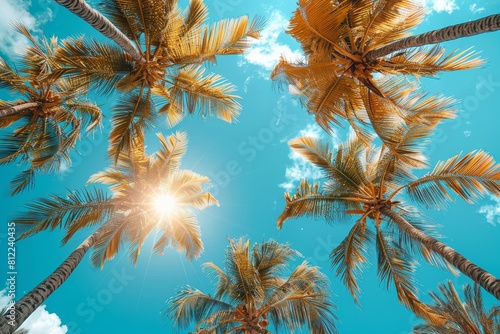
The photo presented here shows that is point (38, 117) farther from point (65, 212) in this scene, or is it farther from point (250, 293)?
point (250, 293)

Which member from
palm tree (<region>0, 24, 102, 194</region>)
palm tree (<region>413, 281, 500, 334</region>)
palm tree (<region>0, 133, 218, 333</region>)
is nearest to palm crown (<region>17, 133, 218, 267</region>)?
palm tree (<region>0, 133, 218, 333</region>)

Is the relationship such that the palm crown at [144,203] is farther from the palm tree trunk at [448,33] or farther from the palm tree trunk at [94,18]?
the palm tree trunk at [448,33]

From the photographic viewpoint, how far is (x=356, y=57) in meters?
8.30

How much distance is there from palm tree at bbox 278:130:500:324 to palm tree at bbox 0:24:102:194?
24.1 feet

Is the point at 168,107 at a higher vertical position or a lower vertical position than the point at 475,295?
higher

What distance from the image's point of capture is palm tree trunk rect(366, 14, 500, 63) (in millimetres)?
5473

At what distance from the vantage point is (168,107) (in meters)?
11.7

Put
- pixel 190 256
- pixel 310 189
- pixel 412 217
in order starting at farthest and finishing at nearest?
pixel 190 256
pixel 310 189
pixel 412 217

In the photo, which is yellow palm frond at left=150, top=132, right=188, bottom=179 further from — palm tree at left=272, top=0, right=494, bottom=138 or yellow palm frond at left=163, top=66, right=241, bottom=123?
palm tree at left=272, top=0, right=494, bottom=138

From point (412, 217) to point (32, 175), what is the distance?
12.0 m

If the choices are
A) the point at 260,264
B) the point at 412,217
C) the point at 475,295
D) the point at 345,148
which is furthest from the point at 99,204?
the point at 475,295

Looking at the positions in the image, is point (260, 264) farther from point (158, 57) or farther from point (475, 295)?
point (158, 57)

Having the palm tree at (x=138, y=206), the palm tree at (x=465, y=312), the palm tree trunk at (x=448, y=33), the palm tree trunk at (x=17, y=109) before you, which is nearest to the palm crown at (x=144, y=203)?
the palm tree at (x=138, y=206)

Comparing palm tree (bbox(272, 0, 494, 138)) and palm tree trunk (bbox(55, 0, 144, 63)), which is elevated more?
palm tree (bbox(272, 0, 494, 138))
